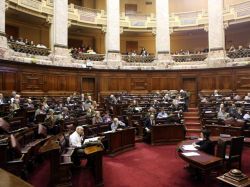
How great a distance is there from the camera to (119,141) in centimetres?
852

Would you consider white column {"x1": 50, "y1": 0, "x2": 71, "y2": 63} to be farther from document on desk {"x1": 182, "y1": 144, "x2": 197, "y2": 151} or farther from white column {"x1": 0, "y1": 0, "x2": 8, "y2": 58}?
document on desk {"x1": 182, "y1": 144, "x2": 197, "y2": 151}

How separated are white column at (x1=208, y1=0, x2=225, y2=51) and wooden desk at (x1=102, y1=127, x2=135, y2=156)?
38.0 feet

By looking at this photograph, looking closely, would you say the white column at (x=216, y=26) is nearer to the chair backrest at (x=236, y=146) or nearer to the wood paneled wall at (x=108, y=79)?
the wood paneled wall at (x=108, y=79)

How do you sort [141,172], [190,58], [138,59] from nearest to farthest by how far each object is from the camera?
[141,172], [190,58], [138,59]

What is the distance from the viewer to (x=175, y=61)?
19.2 m

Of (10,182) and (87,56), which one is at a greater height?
(87,56)

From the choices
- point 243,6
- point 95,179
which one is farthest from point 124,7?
point 95,179

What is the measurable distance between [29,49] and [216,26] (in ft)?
40.5

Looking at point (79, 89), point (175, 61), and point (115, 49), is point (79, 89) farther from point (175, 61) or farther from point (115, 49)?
point (175, 61)

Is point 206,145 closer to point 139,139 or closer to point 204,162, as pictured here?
point 204,162

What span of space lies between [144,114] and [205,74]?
27.3ft

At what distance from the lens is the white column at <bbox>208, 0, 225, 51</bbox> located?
58.9 ft

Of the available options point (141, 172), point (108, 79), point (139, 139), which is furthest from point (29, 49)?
point (141, 172)

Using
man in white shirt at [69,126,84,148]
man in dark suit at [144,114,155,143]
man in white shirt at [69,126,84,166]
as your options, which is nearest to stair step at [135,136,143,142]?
man in dark suit at [144,114,155,143]
